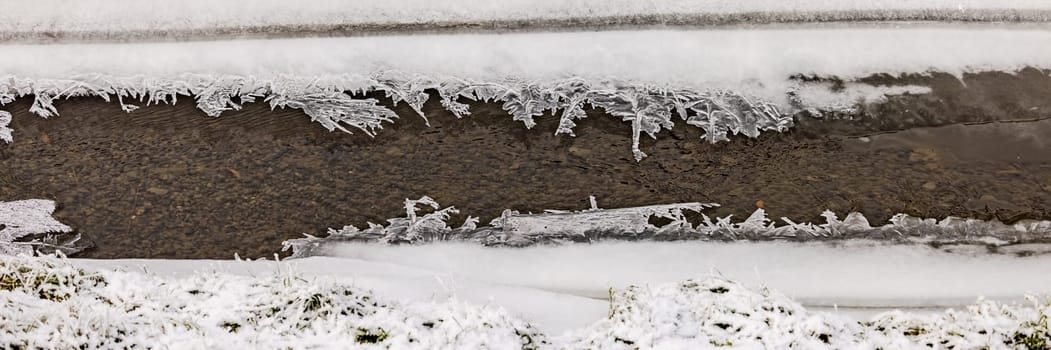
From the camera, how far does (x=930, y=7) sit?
10.3 ft

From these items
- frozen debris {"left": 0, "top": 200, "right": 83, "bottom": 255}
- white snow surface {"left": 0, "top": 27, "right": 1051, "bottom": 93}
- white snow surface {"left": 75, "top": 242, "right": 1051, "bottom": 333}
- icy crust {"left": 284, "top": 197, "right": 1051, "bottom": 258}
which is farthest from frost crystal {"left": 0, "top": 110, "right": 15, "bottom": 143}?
icy crust {"left": 284, "top": 197, "right": 1051, "bottom": 258}

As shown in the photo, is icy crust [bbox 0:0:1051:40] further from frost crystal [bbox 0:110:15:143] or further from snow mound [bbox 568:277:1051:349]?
snow mound [bbox 568:277:1051:349]

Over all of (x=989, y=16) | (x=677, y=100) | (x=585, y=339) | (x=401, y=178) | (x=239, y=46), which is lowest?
(x=585, y=339)

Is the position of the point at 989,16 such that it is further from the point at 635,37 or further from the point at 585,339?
the point at 585,339

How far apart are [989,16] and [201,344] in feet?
12.2

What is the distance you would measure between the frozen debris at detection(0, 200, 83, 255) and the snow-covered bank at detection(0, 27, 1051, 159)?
396mm

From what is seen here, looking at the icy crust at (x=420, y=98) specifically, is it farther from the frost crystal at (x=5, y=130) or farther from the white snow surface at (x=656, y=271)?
the white snow surface at (x=656, y=271)

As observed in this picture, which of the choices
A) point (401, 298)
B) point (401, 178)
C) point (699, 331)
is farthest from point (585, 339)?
point (401, 178)

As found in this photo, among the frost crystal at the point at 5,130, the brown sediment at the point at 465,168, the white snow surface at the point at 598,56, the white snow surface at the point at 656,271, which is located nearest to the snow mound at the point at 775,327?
the white snow surface at the point at 656,271

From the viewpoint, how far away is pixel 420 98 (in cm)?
310

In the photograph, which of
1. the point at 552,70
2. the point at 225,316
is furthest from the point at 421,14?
the point at 225,316

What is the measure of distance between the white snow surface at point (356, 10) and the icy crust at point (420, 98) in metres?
0.29

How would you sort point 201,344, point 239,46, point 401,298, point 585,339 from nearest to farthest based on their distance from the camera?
point 201,344 → point 585,339 → point 401,298 → point 239,46

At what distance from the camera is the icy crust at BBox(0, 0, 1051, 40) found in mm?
3137
